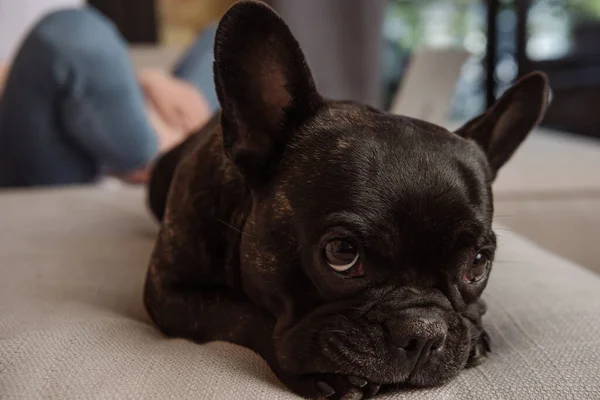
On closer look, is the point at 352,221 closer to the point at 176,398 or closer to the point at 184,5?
the point at 176,398

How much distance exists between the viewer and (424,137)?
1.15 metres

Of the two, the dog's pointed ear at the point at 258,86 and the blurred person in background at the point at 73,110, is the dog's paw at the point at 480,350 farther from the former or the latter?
the blurred person in background at the point at 73,110

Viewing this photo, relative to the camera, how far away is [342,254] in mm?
1037

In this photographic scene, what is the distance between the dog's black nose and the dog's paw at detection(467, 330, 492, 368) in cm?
16

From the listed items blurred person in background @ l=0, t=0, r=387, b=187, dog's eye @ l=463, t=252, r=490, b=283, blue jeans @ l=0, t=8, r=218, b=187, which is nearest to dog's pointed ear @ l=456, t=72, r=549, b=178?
dog's eye @ l=463, t=252, r=490, b=283

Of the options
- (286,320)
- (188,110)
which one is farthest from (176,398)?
(188,110)

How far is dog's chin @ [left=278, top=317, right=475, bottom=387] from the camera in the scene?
0.99 meters

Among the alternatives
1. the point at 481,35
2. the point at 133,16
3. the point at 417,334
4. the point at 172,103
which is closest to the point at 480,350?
the point at 417,334

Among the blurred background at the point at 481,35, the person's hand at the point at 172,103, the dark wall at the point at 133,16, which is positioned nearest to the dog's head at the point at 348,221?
the person's hand at the point at 172,103

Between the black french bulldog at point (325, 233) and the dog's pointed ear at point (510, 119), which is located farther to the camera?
the dog's pointed ear at point (510, 119)

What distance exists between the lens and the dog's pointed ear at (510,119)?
1.37 m

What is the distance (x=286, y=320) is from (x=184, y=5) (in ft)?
19.4

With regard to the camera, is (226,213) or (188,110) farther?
(188,110)

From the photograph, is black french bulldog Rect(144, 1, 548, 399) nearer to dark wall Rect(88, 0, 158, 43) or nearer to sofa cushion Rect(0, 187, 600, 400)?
sofa cushion Rect(0, 187, 600, 400)
